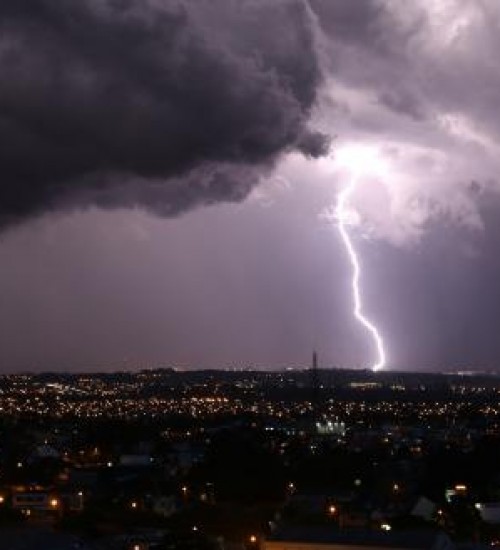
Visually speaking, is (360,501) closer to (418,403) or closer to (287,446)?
(287,446)

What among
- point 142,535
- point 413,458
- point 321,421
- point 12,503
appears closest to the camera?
point 142,535

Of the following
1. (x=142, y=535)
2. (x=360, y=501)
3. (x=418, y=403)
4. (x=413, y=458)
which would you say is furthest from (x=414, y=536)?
(x=418, y=403)

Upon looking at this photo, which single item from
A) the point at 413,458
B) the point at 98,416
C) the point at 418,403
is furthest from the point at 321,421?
the point at 418,403

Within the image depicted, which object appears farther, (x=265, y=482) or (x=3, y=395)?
(x=3, y=395)

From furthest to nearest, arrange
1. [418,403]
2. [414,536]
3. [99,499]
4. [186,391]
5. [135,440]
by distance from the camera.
→ [186,391]
[418,403]
[135,440]
[99,499]
[414,536]

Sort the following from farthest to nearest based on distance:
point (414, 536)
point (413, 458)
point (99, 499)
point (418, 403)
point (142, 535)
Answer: point (418, 403)
point (413, 458)
point (99, 499)
point (142, 535)
point (414, 536)

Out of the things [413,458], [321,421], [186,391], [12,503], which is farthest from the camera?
[186,391]

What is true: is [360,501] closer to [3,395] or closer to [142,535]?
[142,535]

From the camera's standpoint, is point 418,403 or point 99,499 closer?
point 99,499
